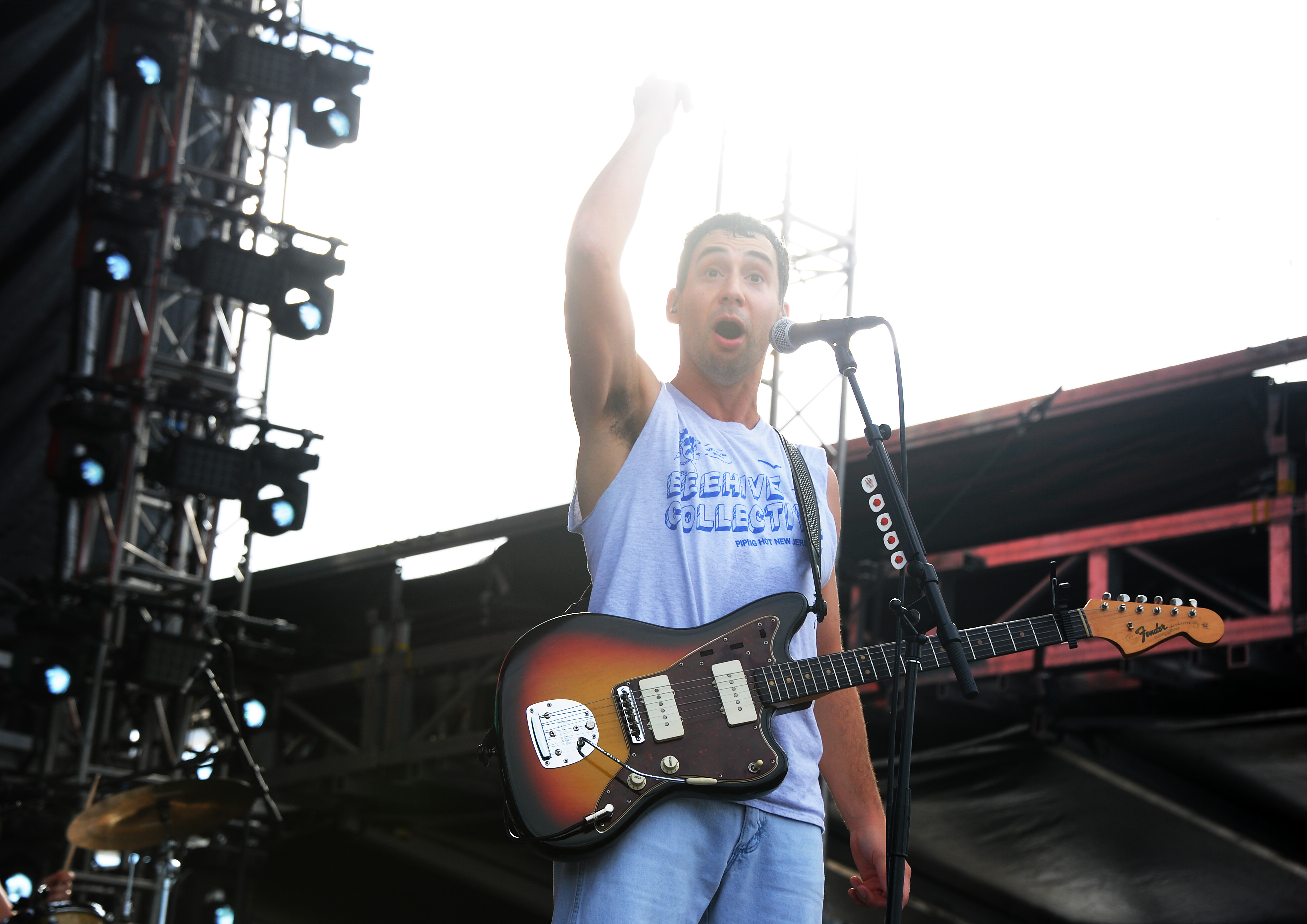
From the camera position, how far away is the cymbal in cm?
631

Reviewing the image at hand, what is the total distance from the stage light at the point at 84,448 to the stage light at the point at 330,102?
226 centimetres

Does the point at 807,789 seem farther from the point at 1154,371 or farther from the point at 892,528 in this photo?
the point at 1154,371

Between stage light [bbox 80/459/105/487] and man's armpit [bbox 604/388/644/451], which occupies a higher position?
stage light [bbox 80/459/105/487]

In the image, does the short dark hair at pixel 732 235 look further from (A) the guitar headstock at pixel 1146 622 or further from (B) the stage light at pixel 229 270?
(B) the stage light at pixel 229 270

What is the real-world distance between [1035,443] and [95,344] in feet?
23.0

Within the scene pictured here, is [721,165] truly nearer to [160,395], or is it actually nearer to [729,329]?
[160,395]

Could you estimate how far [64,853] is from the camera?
309 inches

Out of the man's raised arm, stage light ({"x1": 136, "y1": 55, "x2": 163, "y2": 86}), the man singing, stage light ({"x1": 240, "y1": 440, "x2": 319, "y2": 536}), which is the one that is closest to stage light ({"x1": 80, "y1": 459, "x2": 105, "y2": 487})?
stage light ({"x1": 240, "y1": 440, "x2": 319, "y2": 536})

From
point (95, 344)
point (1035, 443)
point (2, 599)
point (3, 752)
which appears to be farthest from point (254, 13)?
point (1035, 443)

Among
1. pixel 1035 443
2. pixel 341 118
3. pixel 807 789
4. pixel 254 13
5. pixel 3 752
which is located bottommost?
pixel 3 752

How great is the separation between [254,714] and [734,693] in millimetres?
6889

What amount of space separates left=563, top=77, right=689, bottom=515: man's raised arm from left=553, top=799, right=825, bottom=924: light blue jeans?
626mm

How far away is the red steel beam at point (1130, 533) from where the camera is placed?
6262 mm

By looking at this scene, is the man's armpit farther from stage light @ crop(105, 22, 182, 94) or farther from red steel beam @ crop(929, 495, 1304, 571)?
stage light @ crop(105, 22, 182, 94)
